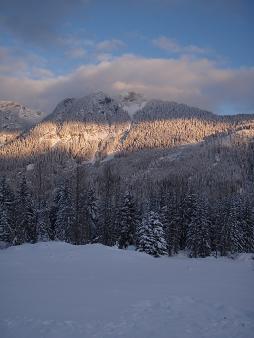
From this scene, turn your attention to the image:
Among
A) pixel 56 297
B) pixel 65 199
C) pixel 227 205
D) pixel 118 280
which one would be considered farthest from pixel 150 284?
pixel 227 205

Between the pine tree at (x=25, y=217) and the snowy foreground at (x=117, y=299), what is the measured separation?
93.2 ft

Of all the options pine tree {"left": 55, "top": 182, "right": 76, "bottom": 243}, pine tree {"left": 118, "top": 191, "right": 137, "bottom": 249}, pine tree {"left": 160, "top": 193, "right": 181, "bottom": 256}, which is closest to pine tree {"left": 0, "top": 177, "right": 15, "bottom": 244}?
pine tree {"left": 55, "top": 182, "right": 76, "bottom": 243}

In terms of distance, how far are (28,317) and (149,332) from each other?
4.24 m

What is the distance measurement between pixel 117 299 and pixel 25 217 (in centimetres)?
4201

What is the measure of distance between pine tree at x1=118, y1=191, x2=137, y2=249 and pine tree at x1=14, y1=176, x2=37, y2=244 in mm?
12054

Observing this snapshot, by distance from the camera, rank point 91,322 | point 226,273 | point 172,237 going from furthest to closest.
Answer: point 172,237 < point 226,273 < point 91,322

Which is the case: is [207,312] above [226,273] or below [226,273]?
above

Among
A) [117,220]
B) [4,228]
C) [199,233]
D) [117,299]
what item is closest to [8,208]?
[4,228]

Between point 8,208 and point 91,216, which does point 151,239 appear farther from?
point 8,208

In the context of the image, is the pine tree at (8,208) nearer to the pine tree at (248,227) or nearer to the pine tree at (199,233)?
the pine tree at (199,233)

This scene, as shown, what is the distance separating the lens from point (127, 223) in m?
55.6

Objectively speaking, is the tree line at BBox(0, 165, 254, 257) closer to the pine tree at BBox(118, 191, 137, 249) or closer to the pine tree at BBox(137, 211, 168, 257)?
the pine tree at BBox(118, 191, 137, 249)

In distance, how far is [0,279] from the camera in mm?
20219

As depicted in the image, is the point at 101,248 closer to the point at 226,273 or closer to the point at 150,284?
the point at 226,273
